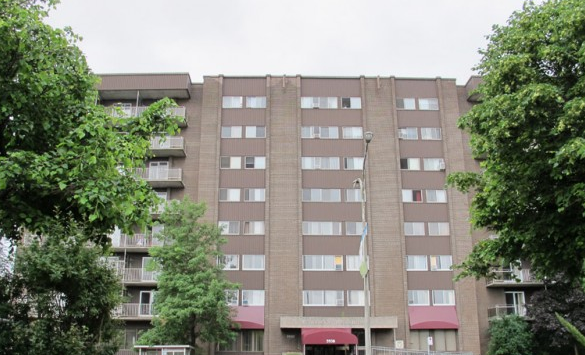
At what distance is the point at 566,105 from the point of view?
47.4 ft

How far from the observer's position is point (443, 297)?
44031 mm

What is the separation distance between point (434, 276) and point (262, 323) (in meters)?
14.3

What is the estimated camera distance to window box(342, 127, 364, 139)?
48.1m

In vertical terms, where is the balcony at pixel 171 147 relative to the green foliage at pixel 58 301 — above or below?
above

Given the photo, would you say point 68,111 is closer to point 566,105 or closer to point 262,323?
point 566,105

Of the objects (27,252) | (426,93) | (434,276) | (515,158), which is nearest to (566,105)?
(515,158)

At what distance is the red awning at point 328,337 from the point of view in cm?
3969

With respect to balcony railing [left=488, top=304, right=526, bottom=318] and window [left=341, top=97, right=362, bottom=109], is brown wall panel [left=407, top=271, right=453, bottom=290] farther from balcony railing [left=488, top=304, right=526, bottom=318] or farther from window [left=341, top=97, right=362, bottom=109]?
window [left=341, top=97, right=362, bottom=109]

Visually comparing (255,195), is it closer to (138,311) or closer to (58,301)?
(138,311)

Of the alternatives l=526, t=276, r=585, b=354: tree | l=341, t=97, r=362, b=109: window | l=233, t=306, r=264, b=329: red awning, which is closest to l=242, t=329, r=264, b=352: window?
l=233, t=306, r=264, b=329: red awning

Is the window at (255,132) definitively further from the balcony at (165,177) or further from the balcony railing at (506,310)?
the balcony railing at (506,310)

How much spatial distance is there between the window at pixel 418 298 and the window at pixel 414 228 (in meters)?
4.78

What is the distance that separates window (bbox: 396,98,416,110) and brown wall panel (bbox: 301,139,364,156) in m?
5.00

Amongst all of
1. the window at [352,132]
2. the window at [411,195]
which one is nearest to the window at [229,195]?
the window at [352,132]
